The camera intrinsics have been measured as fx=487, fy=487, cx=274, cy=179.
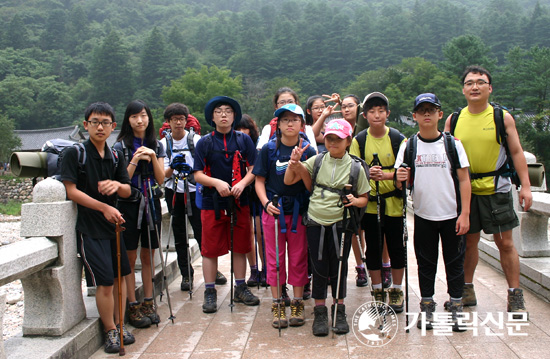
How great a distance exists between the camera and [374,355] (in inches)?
131

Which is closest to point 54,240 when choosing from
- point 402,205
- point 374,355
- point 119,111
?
point 374,355

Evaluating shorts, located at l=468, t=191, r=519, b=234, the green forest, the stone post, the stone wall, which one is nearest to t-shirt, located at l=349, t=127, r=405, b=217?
shorts, located at l=468, t=191, r=519, b=234

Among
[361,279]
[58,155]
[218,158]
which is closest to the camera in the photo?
[58,155]

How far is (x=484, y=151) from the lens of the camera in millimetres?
4004

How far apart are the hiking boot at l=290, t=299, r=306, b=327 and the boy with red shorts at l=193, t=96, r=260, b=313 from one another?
2.22 feet

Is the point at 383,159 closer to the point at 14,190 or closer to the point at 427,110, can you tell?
the point at 427,110

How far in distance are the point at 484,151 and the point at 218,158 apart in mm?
2314

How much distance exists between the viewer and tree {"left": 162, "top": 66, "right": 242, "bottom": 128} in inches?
1754

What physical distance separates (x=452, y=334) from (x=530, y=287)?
4.93 ft

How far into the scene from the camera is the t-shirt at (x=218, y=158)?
4516 millimetres

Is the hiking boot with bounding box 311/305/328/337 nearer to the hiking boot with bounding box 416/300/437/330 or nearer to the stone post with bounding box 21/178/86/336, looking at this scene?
the hiking boot with bounding box 416/300/437/330

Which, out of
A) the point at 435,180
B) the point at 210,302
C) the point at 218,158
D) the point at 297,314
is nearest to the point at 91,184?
the point at 218,158

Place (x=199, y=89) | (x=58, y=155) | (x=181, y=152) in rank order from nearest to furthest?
1. (x=58, y=155)
2. (x=181, y=152)
3. (x=199, y=89)

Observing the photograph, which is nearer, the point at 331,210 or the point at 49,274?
the point at 49,274
